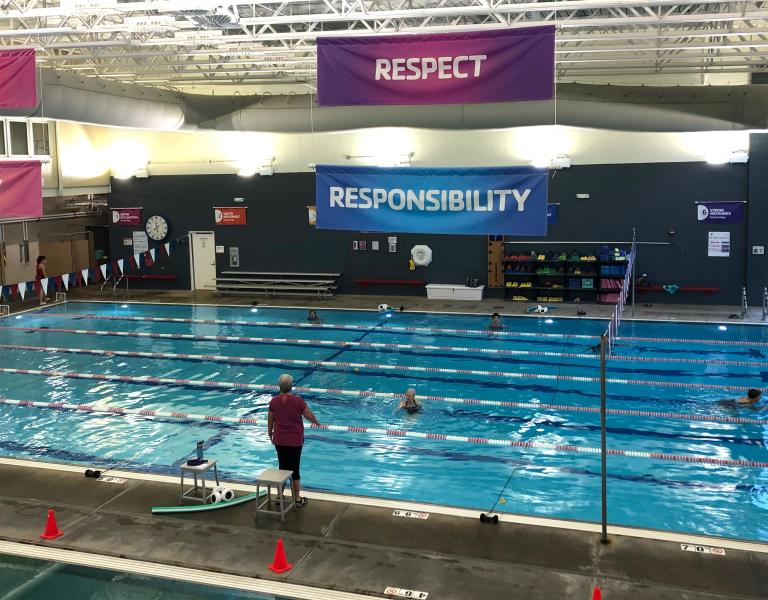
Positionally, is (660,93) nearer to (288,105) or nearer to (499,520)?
(288,105)

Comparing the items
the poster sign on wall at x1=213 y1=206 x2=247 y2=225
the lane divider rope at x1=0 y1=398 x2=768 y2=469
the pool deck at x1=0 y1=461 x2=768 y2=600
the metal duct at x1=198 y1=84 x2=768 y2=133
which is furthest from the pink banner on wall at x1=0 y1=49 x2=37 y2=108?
the poster sign on wall at x1=213 y1=206 x2=247 y2=225

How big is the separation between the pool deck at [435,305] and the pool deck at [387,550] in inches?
488

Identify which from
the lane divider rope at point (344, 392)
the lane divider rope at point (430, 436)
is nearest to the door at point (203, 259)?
the lane divider rope at point (344, 392)

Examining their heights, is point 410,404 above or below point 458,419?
above

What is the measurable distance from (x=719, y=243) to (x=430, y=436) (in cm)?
1254

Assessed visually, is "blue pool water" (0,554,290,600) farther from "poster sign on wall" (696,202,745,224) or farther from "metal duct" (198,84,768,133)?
"poster sign on wall" (696,202,745,224)

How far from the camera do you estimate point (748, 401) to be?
11.9 metres

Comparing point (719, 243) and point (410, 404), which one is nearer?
point (410, 404)

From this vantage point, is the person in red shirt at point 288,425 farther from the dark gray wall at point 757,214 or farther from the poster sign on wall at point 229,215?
the poster sign on wall at point 229,215

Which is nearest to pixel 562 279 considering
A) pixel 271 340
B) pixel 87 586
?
pixel 271 340

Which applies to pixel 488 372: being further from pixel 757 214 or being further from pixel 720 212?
pixel 757 214

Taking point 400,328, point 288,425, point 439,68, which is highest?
point 439,68

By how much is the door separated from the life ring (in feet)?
21.0

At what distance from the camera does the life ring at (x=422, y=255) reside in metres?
22.4
